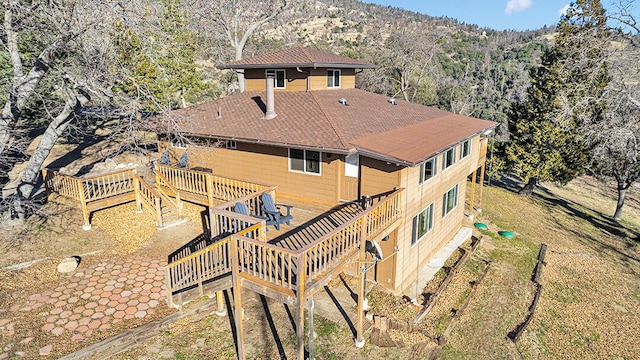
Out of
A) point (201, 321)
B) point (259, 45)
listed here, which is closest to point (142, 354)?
point (201, 321)

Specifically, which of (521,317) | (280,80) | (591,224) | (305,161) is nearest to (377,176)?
(305,161)

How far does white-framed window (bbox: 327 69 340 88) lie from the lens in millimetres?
18594

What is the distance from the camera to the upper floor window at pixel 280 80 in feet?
60.0

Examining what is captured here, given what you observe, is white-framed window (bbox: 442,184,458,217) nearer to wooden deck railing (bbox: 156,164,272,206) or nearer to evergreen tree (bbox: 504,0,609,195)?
wooden deck railing (bbox: 156,164,272,206)

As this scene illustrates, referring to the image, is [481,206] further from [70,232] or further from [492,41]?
[492,41]

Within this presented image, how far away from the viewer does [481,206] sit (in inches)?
906

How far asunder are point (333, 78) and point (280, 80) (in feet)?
8.55

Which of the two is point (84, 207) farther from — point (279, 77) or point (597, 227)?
point (597, 227)

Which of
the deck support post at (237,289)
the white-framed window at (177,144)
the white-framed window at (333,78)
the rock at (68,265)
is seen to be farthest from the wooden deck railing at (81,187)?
the white-framed window at (333,78)

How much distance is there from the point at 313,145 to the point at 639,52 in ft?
50.8

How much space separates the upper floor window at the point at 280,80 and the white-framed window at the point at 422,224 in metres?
8.90

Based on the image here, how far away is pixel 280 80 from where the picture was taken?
60.6ft

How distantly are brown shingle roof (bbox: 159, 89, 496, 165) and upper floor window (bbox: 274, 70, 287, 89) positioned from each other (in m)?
0.64

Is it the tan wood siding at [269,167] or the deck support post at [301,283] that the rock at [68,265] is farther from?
the deck support post at [301,283]
